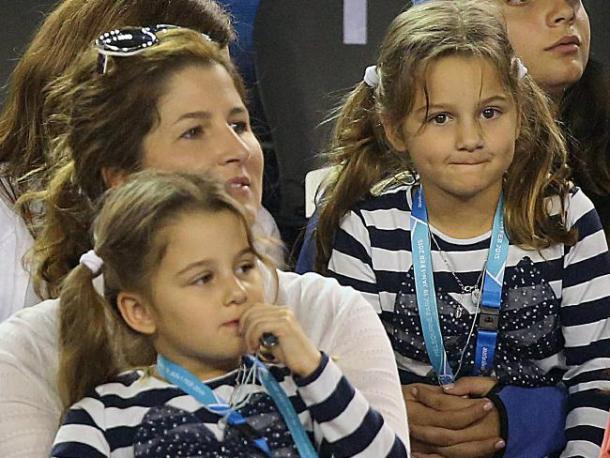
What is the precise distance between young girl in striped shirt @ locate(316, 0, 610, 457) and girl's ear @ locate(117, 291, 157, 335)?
1.82 feet

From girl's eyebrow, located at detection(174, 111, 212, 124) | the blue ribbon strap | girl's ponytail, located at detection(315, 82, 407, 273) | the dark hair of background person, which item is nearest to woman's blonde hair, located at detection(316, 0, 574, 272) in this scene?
girl's ponytail, located at detection(315, 82, 407, 273)

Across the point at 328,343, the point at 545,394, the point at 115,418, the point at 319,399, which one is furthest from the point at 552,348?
the point at 115,418

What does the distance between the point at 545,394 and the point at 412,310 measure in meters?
0.24

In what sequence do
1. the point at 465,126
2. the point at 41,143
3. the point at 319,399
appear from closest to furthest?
1. the point at 319,399
2. the point at 465,126
3. the point at 41,143

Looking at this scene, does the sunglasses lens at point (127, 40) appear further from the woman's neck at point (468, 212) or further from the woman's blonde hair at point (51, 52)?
the woman's neck at point (468, 212)

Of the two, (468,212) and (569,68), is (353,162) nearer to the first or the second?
(468,212)

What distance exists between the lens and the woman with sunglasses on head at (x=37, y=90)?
2.01m

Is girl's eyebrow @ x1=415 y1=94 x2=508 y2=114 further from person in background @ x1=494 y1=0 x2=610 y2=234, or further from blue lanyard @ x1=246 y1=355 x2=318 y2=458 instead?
blue lanyard @ x1=246 y1=355 x2=318 y2=458

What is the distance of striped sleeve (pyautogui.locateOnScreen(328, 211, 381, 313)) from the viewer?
1.99m

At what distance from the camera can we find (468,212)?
197 cm

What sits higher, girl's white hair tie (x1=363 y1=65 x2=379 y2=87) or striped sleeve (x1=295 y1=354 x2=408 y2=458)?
girl's white hair tie (x1=363 y1=65 x2=379 y2=87)

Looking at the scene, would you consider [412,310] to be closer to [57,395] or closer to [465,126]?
[465,126]

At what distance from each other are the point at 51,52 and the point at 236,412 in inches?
33.6

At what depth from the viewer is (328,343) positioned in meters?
1.60
